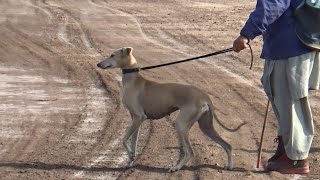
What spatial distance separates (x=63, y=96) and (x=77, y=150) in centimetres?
412

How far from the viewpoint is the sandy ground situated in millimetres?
8805

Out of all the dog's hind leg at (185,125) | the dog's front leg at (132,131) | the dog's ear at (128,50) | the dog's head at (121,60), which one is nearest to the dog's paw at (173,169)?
the dog's hind leg at (185,125)

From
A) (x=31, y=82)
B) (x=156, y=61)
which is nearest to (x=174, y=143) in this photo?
(x=31, y=82)

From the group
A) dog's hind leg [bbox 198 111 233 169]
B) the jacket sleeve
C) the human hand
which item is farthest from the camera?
dog's hind leg [bbox 198 111 233 169]

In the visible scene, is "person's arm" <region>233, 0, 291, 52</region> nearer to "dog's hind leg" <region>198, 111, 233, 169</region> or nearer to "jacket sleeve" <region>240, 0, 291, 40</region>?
"jacket sleeve" <region>240, 0, 291, 40</region>

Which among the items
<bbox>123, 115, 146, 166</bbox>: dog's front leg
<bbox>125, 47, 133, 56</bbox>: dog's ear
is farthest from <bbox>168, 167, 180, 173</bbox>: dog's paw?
<bbox>125, 47, 133, 56</bbox>: dog's ear

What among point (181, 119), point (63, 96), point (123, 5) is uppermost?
point (181, 119)

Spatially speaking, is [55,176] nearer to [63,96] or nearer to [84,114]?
[84,114]

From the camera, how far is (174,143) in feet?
32.2

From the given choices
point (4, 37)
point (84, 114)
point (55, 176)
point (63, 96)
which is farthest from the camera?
point (4, 37)

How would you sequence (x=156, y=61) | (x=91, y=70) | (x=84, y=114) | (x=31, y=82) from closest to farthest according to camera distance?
(x=84, y=114) → (x=31, y=82) → (x=91, y=70) → (x=156, y=61)

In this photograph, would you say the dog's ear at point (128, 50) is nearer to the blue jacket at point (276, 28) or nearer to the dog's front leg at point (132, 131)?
the dog's front leg at point (132, 131)

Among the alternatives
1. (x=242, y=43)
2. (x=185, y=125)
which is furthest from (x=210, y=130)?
(x=242, y=43)

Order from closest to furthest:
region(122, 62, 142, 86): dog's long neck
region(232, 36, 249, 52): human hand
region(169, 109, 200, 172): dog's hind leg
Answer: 1. region(232, 36, 249, 52): human hand
2. region(169, 109, 200, 172): dog's hind leg
3. region(122, 62, 142, 86): dog's long neck
